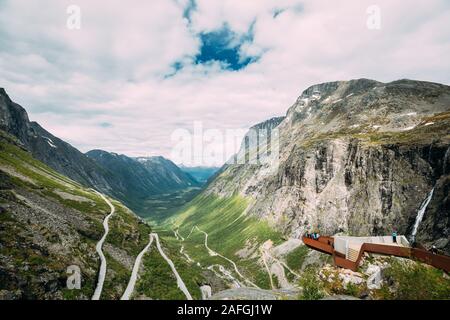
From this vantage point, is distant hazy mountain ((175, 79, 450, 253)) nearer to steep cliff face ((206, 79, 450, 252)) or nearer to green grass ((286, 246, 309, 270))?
steep cliff face ((206, 79, 450, 252))

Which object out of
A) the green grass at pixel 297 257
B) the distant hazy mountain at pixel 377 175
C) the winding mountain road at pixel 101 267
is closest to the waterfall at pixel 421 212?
the distant hazy mountain at pixel 377 175

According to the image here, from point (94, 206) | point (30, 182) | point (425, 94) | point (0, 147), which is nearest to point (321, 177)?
point (425, 94)

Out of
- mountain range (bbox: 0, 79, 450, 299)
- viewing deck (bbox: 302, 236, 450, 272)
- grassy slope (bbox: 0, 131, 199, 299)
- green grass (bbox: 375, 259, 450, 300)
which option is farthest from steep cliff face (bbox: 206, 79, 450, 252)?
grassy slope (bbox: 0, 131, 199, 299)

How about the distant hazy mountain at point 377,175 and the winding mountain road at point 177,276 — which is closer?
the winding mountain road at point 177,276

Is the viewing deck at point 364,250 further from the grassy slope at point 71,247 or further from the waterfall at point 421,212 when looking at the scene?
the grassy slope at point 71,247

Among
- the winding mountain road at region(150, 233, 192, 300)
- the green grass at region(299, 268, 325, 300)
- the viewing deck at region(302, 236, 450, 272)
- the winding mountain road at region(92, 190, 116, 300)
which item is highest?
the viewing deck at region(302, 236, 450, 272)

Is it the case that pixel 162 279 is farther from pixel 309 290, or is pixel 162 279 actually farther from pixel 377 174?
pixel 377 174
